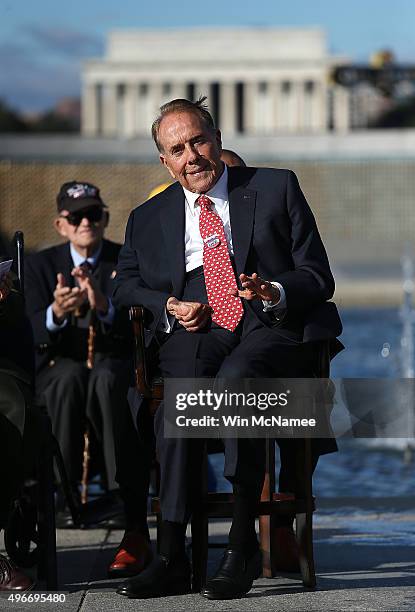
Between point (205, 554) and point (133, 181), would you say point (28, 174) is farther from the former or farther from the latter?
point (205, 554)

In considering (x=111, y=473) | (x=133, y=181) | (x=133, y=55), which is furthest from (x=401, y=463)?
(x=133, y=55)

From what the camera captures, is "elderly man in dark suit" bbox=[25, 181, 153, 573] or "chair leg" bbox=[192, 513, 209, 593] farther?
"elderly man in dark suit" bbox=[25, 181, 153, 573]

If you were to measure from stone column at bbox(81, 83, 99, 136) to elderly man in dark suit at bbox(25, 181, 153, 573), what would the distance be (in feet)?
197

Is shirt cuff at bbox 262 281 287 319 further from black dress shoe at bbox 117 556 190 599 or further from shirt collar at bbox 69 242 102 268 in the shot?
shirt collar at bbox 69 242 102 268

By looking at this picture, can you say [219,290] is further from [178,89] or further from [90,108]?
[90,108]

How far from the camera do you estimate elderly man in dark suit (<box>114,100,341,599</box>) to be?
147 inches

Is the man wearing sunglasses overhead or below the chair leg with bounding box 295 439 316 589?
overhead

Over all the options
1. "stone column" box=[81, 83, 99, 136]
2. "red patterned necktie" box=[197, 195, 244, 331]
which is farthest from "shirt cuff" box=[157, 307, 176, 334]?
"stone column" box=[81, 83, 99, 136]

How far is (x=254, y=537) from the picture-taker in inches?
149

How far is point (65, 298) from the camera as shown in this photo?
4898 millimetres

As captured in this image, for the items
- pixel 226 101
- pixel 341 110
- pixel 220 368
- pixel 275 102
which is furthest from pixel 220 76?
pixel 220 368

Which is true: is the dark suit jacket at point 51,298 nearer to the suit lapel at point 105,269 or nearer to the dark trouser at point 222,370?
the suit lapel at point 105,269

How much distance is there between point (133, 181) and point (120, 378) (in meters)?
40.2

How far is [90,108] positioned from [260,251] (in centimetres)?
6226
